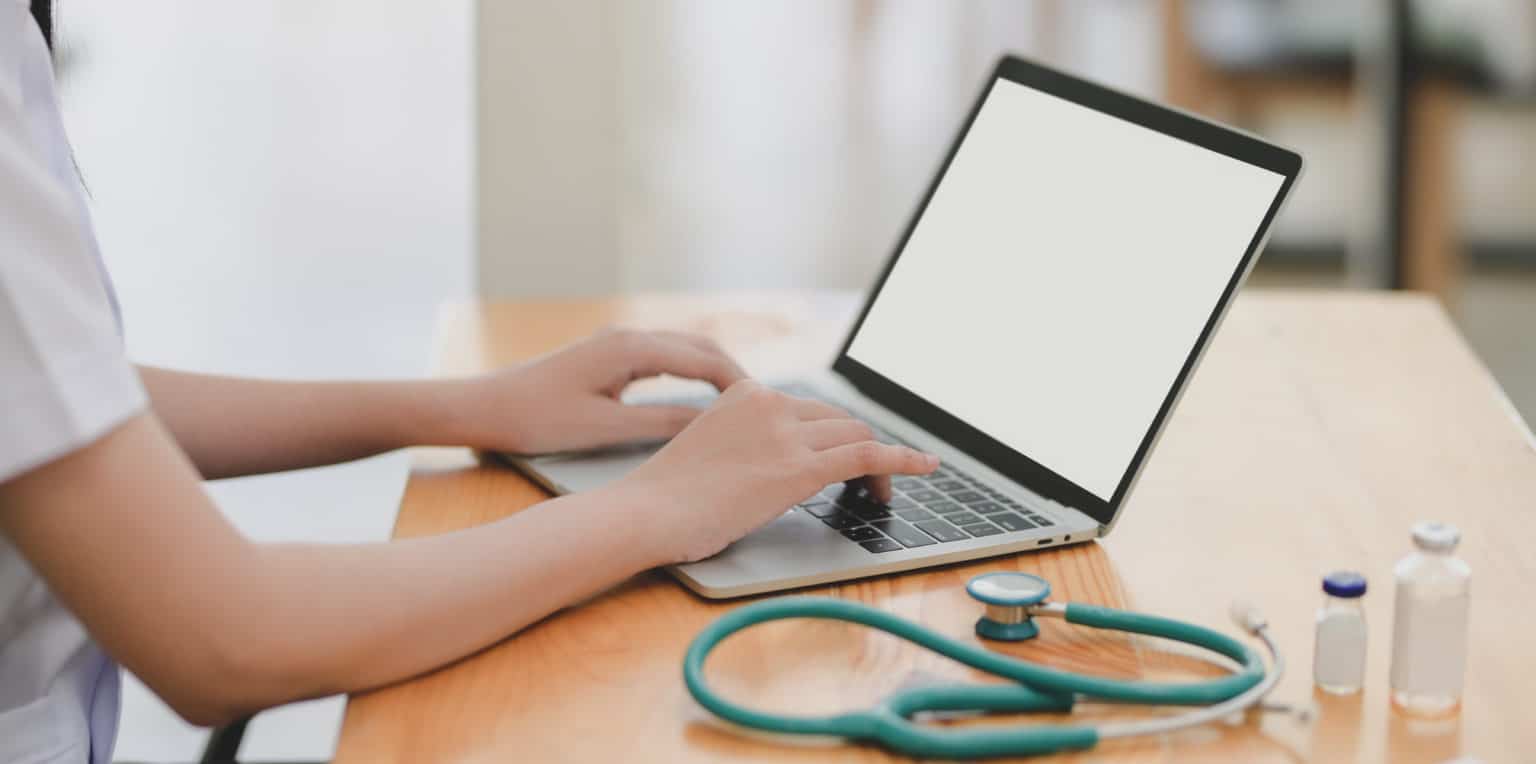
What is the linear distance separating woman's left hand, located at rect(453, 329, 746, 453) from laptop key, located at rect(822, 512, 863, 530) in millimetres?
176

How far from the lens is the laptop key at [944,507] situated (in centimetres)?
91

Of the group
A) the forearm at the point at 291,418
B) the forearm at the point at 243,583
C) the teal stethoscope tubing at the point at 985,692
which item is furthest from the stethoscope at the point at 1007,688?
the forearm at the point at 291,418

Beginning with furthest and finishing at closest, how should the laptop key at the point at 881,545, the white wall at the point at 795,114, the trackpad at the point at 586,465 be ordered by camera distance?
the white wall at the point at 795,114 < the trackpad at the point at 586,465 < the laptop key at the point at 881,545

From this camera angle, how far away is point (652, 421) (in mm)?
1034

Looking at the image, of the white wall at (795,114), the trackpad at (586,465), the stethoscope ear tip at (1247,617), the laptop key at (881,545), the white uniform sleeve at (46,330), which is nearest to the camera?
the white uniform sleeve at (46,330)

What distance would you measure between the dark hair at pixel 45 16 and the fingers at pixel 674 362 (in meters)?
0.37

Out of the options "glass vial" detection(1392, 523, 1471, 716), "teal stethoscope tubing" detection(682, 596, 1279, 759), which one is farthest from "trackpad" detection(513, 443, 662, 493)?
"glass vial" detection(1392, 523, 1471, 716)

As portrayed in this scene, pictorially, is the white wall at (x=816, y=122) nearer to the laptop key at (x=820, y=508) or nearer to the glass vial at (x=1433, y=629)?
the laptop key at (x=820, y=508)

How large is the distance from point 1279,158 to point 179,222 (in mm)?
2118

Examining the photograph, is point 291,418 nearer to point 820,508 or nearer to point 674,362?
point 674,362

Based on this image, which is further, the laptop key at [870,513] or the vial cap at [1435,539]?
the laptop key at [870,513]

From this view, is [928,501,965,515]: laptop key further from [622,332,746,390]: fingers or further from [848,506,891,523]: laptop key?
[622,332,746,390]: fingers

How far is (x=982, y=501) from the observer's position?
0.92 m

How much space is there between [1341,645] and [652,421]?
464 mm
